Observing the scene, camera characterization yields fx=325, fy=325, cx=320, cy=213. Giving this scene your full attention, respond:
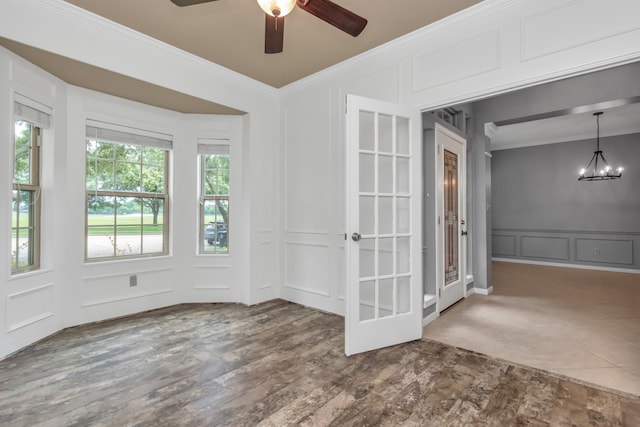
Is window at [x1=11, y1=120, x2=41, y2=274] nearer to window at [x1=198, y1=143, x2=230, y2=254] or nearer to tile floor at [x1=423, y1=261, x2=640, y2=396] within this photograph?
window at [x1=198, y1=143, x2=230, y2=254]

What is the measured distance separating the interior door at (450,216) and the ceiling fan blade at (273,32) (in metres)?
2.25

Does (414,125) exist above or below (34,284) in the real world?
above

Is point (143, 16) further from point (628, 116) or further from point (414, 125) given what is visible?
point (628, 116)

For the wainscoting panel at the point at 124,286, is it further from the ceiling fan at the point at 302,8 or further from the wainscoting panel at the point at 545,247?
the wainscoting panel at the point at 545,247

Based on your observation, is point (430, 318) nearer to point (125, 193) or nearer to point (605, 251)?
point (125, 193)

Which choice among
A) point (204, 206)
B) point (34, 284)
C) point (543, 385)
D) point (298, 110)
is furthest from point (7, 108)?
point (543, 385)

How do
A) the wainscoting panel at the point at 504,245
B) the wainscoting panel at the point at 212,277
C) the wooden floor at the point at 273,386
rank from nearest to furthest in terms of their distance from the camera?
1. the wooden floor at the point at 273,386
2. the wainscoting panel at the point at 212,277
3. the wainscoting panel at the point at 504,245

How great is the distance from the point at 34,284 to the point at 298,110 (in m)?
3.28

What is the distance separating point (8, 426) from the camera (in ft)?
5.92

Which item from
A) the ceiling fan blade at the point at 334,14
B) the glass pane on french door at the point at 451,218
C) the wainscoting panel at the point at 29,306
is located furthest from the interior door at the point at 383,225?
the wainscoting panel at the point at 29,306

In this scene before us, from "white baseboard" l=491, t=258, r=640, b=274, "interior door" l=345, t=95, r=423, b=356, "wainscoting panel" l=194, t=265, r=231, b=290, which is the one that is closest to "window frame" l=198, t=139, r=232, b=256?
"wainscoting panel" l=194, t=265, r=231, b=290

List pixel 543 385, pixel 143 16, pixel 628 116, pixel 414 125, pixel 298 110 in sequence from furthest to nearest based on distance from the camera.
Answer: pixel 628 116 < pixel 298 110 < pixel 414 125 < pixel 143 16 < pixel 543 385

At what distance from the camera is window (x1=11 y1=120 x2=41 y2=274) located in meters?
2.89

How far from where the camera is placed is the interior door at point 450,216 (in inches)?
153
